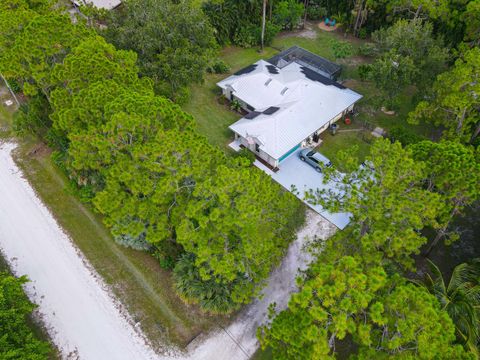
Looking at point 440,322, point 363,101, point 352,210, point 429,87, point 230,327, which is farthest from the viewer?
point 363,101

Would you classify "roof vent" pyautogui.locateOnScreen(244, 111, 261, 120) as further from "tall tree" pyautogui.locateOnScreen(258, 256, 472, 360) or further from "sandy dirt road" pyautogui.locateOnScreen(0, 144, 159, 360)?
"tall tree" pyautogui.locateOnScreen(258, 256, 472, 360)

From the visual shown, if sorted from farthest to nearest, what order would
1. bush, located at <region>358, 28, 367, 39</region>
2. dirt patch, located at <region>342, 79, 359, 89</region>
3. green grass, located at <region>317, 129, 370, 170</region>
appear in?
bush, located at <region>358, 28, 367, 39</region>
dirt patch, located at <region>342, 79, 359, 89</region>
green grass, located at <region>317, 129, 370, 170</region>

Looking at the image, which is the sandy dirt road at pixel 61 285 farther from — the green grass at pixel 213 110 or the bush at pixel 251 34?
the bush at pixel 251 34

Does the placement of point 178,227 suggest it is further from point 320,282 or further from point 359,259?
point 359,259

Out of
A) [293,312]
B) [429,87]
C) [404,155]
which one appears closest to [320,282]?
[293,312]

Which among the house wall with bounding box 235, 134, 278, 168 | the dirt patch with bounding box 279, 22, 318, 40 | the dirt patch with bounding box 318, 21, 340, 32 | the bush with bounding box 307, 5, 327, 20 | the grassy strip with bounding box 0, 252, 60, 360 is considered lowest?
the grassy strip with bounding box 0, 252, 60, 360

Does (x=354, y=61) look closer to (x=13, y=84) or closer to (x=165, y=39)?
(x=165, y=39)

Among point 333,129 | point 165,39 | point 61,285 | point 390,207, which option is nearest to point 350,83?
point 333,129

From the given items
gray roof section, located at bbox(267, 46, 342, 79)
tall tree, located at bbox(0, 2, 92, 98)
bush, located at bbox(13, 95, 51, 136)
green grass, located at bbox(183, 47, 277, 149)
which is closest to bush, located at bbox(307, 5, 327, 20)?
gray roof section, located at bbox(267, 46, 342, 79)

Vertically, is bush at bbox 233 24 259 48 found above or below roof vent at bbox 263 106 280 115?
above

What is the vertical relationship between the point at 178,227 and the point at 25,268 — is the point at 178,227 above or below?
above
